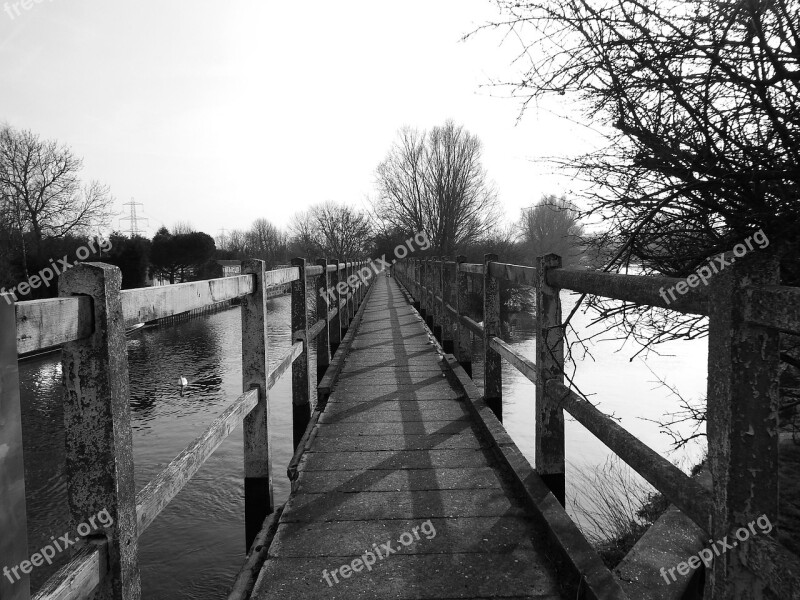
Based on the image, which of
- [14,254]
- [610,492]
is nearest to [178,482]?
[610,492]

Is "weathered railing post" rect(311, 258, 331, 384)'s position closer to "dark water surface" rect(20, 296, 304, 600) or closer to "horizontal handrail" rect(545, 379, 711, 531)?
"dark water surface" rect(20, 296, 304, 600)

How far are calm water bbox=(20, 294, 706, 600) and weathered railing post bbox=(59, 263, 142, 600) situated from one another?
1925mm

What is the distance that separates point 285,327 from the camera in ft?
75.8

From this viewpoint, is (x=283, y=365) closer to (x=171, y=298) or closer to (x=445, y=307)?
Result: (x=171, y=298)

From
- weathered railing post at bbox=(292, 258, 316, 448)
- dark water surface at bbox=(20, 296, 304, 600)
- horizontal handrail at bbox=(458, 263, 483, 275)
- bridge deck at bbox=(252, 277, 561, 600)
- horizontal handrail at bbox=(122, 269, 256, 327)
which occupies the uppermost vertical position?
horizontal handrail at bbox=(458, 263, 483, 275)

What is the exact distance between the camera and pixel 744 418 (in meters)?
1.20

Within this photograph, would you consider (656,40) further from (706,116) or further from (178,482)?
(178,482)

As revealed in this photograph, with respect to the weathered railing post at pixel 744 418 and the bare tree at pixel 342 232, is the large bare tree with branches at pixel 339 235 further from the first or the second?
the weathered railing post at pixel 744 418

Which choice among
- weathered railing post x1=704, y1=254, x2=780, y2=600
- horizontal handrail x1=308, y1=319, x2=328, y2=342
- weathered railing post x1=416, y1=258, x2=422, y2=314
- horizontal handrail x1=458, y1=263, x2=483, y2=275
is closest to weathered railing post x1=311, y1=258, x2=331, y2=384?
horizontal handrail x1=308, y1=319, x2=328, y2=342

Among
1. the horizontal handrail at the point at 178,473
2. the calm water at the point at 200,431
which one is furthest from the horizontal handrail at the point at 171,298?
the calm water at the point at 200,431

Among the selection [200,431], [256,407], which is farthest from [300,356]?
[200,431]

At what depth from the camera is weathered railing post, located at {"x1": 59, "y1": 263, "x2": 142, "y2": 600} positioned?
1295 mm

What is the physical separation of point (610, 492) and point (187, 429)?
26.8ft

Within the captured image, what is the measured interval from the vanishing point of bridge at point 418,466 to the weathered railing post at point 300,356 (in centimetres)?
2
